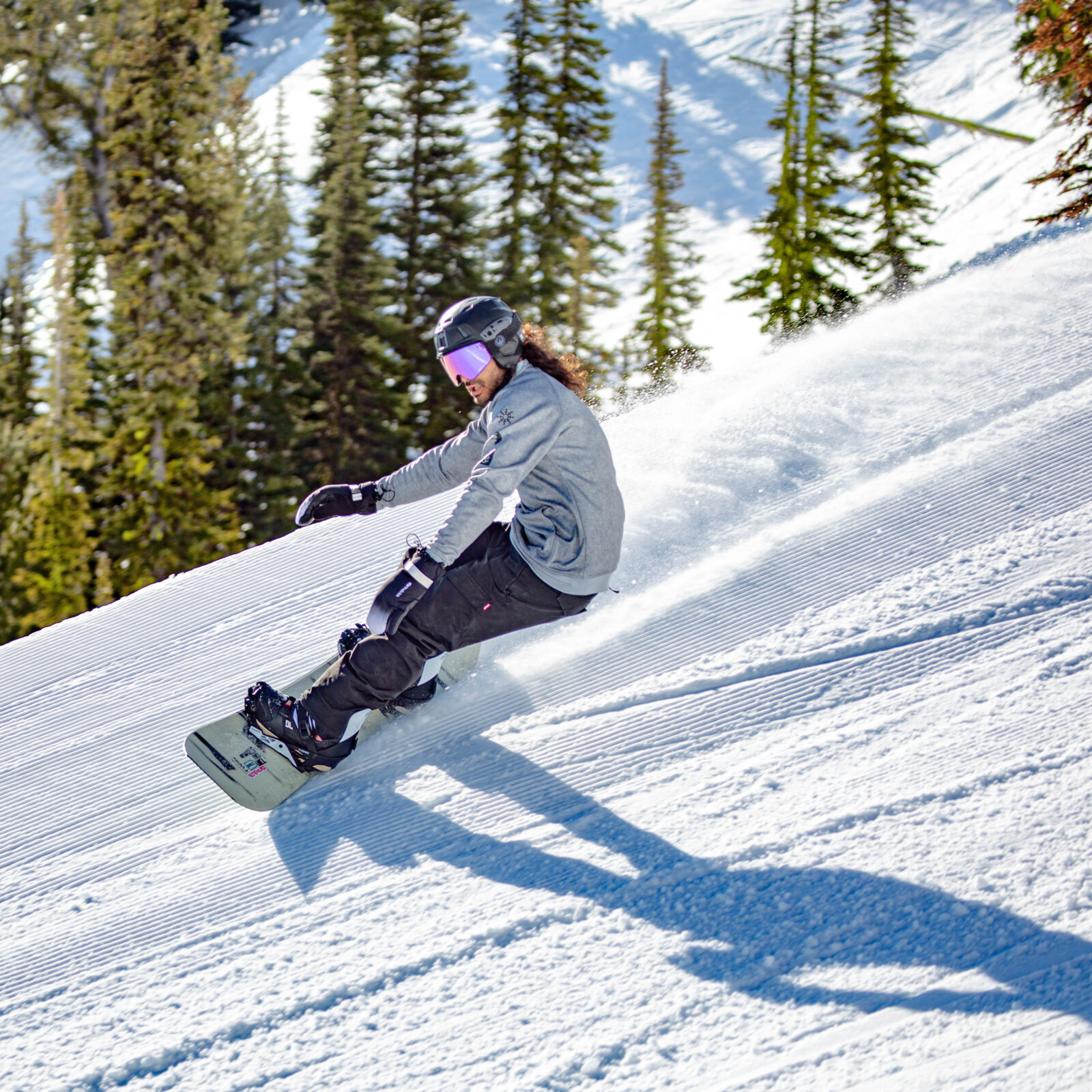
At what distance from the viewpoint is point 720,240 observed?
4966 cm

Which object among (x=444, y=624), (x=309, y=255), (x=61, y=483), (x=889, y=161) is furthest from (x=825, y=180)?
(x=444, y=624)

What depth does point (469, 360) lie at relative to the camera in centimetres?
337

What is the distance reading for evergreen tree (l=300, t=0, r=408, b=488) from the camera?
2289cm

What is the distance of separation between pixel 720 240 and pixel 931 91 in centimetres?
1529

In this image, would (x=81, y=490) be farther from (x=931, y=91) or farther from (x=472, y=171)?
(x=931, y=91)

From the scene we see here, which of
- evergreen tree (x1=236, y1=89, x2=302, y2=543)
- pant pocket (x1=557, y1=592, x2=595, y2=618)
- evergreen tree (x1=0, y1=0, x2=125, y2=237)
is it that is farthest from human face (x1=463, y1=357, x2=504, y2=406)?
evergreen tree (x1=0, y1=0, x2=125, y2=237)

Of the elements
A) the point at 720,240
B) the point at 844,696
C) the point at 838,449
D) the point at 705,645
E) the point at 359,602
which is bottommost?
the point at 844,696

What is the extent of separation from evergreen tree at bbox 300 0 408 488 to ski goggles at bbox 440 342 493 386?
63.3 feet

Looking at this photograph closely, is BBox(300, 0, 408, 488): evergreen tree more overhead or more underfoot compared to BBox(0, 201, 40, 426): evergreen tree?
more underfoot

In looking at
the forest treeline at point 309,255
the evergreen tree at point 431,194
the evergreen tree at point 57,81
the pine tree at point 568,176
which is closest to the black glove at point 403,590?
the forest treeline at point 309,255

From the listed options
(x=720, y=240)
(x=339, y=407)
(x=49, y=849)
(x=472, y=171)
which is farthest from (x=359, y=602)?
(x=720, y=240)

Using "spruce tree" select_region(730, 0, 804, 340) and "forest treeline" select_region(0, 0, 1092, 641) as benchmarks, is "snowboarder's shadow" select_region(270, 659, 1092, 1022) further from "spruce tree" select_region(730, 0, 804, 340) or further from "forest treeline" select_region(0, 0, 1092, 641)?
"spruce tree" select_region(730, 0, 804, 340)

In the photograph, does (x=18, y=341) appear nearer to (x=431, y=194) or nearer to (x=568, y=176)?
(x=431, y=194)

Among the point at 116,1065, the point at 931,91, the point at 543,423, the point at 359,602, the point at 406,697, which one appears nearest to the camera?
the point at 116,1065
